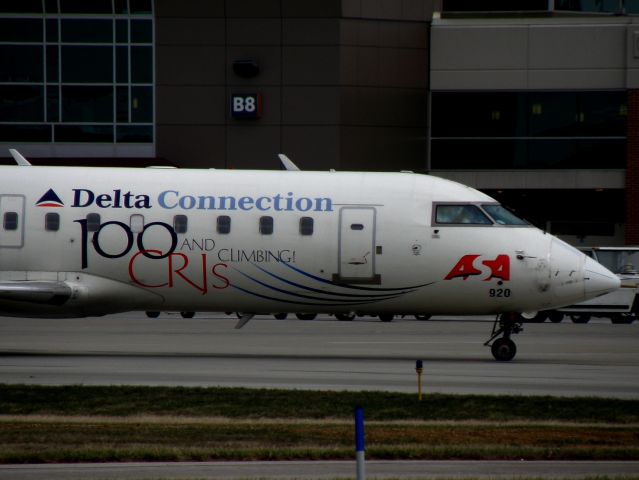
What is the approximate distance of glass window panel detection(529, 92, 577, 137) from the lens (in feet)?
151

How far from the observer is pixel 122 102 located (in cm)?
4488

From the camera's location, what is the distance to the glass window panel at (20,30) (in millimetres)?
44562

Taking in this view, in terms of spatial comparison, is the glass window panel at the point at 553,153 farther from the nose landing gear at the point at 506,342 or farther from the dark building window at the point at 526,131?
the nose landing gear at the point at 506,342

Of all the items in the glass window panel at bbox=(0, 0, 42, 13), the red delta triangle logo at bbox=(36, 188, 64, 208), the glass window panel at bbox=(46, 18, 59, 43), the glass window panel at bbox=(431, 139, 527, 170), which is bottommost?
the red delta triangle logo at bbox=(36, 188, 64, 208)

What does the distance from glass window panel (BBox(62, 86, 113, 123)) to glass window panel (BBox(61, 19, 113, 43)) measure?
63.3 inches

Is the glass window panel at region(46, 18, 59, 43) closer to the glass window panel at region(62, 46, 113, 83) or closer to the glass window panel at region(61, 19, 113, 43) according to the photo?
the glass window panel at region(61, 19, 113, 43)

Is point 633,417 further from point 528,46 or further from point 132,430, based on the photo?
point 528,46

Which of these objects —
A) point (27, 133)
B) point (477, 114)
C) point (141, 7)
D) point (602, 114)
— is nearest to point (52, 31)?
point (141, 7)

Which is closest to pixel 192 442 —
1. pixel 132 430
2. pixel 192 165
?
pixel 132 430

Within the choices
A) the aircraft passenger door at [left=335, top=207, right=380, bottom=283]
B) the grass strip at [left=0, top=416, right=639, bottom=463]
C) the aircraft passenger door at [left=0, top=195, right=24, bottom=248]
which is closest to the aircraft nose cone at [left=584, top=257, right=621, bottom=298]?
the aircraft passenger door at [left=335, top=207, right=380, bottom=283]

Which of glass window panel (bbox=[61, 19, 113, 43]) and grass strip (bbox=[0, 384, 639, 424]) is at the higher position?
glass window panel (bbox=[61, 19, 113, 43])

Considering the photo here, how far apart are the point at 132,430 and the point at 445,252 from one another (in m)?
9.63

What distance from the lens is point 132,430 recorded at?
14469 mm

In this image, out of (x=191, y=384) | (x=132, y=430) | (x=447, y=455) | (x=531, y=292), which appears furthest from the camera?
(x=531, y=292)
